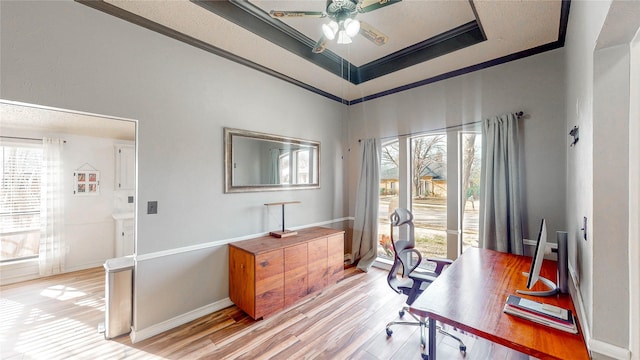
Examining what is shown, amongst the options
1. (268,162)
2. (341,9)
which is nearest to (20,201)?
(268,162)

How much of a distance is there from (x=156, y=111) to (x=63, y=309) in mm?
2371

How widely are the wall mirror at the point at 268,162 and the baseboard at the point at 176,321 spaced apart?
4.05 ft

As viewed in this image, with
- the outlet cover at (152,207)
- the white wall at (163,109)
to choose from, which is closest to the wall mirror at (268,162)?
the white wall at (163,109)

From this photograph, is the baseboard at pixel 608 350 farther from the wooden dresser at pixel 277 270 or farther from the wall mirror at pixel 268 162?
the wall mirror at pixel 268 162

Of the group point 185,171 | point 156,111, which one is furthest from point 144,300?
point 156,111

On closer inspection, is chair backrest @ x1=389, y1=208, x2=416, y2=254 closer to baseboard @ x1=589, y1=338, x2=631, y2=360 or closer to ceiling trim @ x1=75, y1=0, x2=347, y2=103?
baseboard @ x1=589, y1=338, x2=631, y2=360

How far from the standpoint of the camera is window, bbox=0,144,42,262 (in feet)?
10.7

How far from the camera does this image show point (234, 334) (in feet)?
7.19

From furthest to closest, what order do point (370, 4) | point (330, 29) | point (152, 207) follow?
point (152, 207) < point (330, 29) < point (370, 4)

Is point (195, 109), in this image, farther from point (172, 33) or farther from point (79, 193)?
point (79, 193)

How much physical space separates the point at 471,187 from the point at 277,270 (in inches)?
101

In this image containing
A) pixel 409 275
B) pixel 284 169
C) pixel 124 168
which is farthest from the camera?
pixel 124 168

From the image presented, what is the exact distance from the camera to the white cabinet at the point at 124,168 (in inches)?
160

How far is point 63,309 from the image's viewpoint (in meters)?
2.53
